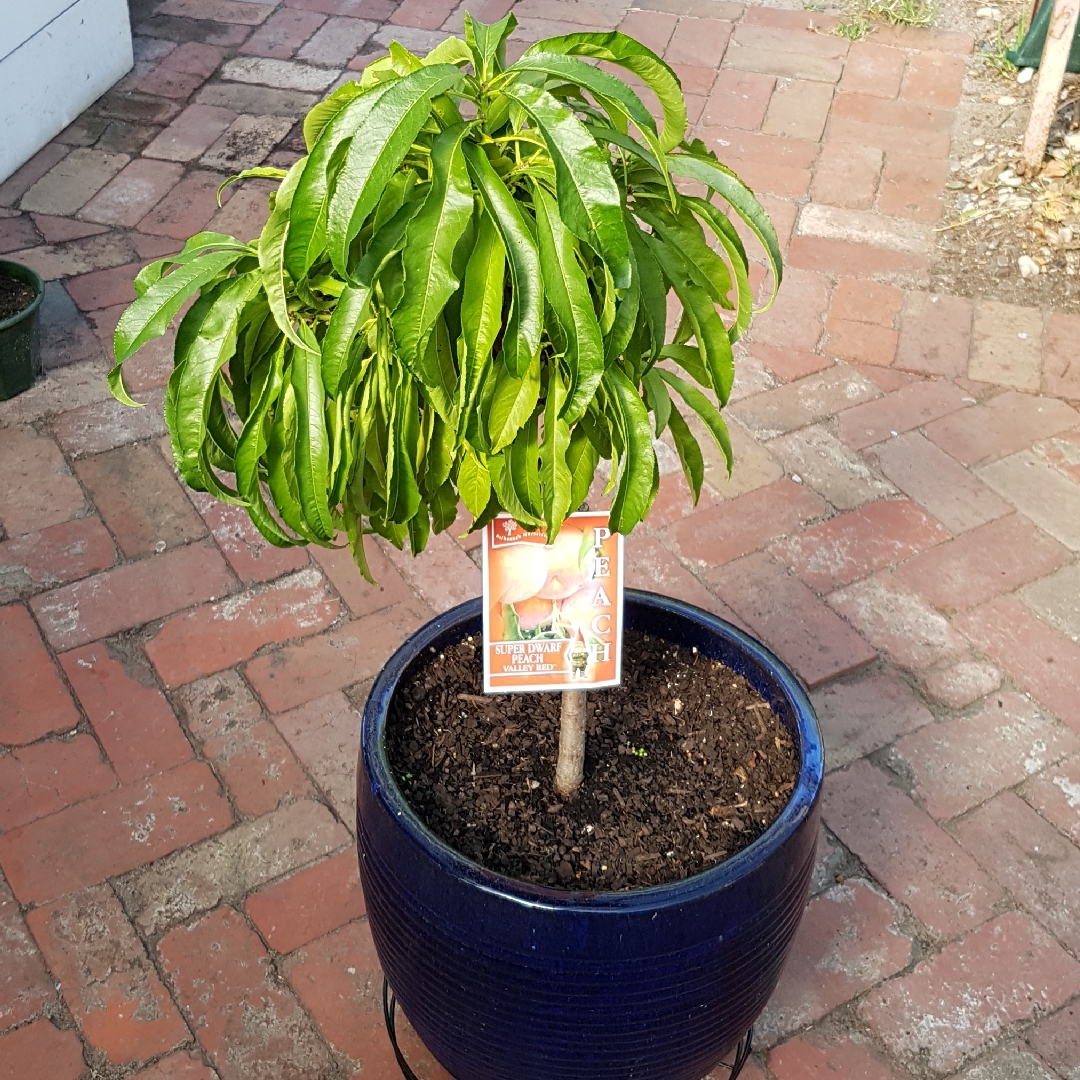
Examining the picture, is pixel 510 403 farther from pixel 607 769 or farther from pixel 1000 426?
pixel 1000 426

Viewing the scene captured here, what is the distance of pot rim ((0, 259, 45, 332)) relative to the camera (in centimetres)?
304

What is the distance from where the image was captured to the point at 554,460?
1.29 m

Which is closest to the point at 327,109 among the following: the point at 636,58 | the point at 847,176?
the point at 636,58

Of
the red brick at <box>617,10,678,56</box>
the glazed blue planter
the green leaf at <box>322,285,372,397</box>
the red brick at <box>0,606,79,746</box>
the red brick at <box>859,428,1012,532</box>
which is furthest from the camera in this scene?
the red brick at <box>617,10,678,56</box>

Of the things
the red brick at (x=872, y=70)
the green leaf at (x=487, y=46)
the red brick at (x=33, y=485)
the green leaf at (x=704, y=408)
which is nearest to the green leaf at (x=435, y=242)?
the green leaf at (x=487, y=46)

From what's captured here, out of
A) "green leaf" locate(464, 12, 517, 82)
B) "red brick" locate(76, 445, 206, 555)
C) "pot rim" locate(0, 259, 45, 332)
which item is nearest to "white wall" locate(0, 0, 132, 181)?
"pot rim" locate(0, 259, 45, 332)

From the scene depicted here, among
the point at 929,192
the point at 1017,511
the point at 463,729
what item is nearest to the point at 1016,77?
the point at 929,192

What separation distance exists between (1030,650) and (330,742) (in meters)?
1.49

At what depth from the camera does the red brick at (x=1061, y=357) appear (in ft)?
11.2

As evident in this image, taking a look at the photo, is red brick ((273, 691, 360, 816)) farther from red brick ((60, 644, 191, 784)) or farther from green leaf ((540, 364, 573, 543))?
green leaf ((540, 364, 573, 543))

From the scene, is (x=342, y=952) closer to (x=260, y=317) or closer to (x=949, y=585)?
(x=260, y=317)

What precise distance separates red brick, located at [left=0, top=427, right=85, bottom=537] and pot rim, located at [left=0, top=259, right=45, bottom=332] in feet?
0.90

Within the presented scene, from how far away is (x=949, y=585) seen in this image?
285 cm

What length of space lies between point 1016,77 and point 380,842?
173 inches
